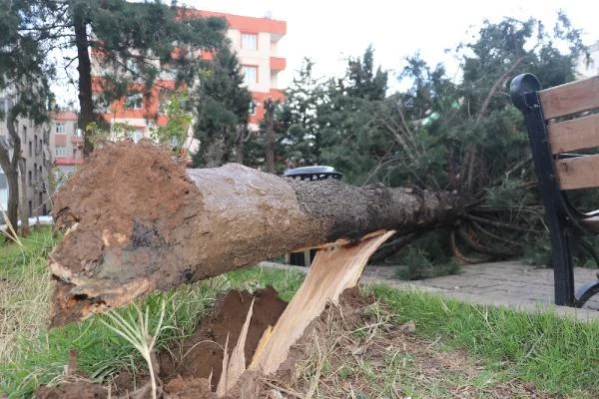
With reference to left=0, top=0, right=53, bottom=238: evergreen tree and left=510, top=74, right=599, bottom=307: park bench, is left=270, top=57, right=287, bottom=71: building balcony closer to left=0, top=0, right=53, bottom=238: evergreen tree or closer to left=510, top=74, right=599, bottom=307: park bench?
left=0, top=0, right=53, bottom=238: evergreen tree

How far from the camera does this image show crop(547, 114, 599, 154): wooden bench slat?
255 centimetres

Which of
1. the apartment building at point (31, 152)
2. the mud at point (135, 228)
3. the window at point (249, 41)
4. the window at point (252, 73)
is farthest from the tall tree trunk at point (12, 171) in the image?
the window at point (249, 41)

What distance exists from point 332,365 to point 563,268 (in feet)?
4.40

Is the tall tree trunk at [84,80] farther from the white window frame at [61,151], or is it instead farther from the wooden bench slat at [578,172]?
the wooden bench slat at [578,172]

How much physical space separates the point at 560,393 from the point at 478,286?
2107 millimetres

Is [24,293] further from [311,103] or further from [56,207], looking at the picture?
[311,103]

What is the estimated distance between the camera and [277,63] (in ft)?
142

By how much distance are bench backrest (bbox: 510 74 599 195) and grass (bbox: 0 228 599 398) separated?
76 centimetres

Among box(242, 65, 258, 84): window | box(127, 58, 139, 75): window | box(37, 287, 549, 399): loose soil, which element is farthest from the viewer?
box(242, 65, 258, 84): window

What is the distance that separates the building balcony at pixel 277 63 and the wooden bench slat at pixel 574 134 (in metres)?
41.4

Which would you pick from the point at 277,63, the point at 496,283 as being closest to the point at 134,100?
the point at 496,283

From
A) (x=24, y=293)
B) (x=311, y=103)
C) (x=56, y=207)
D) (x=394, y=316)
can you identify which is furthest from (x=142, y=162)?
(x=311, y=103)

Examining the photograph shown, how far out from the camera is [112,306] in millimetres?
1604

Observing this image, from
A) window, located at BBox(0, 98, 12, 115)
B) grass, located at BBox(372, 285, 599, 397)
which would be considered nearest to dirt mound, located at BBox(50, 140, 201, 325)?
grass, located at BBox(372, 285, 599, 397)
